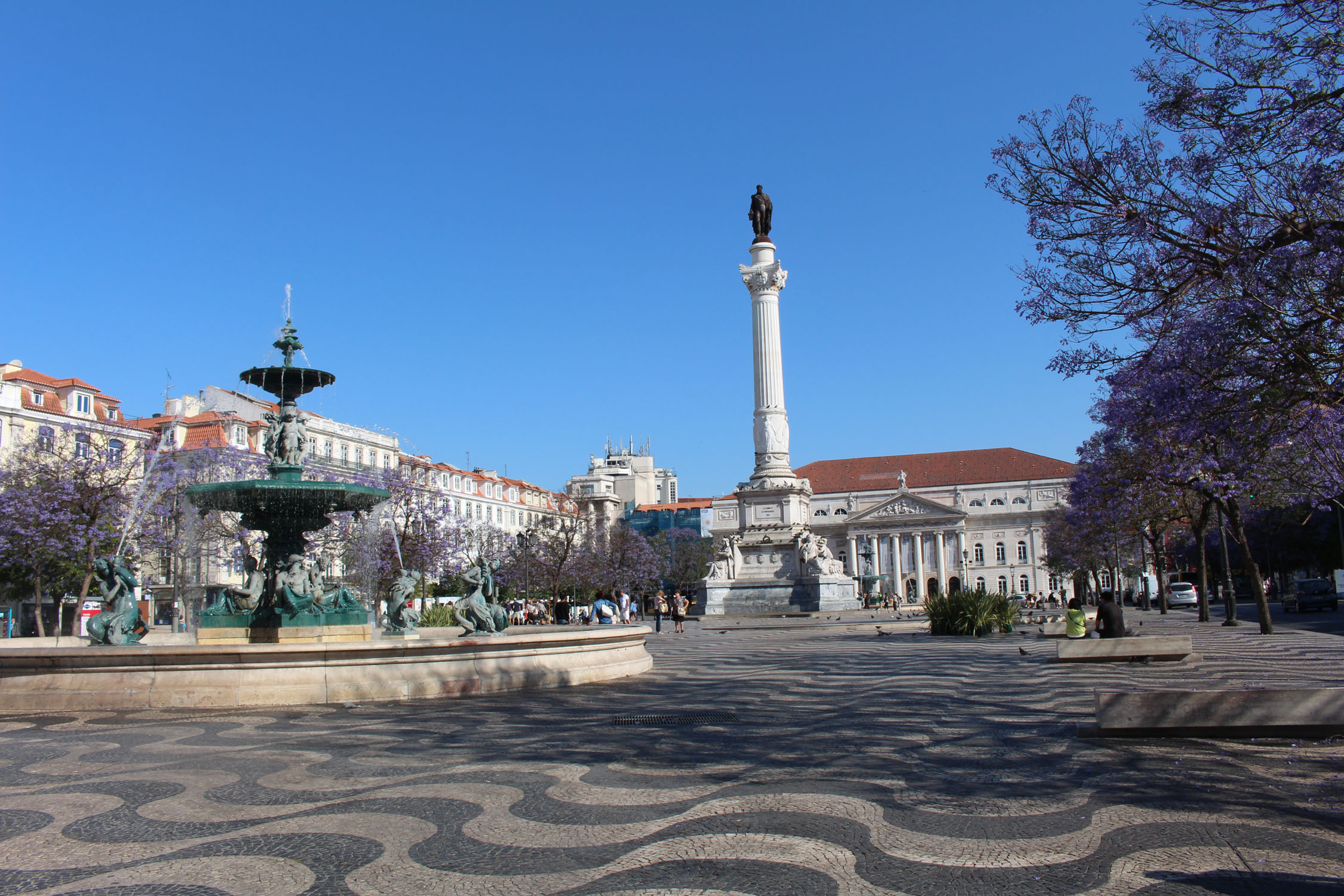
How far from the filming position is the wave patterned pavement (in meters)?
4.57

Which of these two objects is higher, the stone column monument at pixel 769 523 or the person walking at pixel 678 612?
the stone column monument at pixel 769 523

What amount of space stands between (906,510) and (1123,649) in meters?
90.6

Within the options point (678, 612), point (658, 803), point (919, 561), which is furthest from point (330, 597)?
point (919, 561)

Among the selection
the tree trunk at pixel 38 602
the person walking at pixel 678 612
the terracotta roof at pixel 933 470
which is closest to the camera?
the tree trunk at pixel 38 602

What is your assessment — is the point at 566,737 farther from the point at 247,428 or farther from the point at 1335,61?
the point at 247,428

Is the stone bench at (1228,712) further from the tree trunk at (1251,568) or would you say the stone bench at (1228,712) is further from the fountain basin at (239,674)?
the tree trunk at (1251,568)

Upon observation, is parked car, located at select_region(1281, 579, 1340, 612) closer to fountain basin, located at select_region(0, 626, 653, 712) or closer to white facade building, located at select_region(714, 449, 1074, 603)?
fountain basin, located at select_region(0, 626, 653, 712)

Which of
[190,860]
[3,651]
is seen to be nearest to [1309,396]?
[190,860]

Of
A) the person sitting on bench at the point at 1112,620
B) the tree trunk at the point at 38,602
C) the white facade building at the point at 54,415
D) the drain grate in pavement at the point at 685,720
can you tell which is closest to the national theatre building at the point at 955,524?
the white facade building at the point at 54,415

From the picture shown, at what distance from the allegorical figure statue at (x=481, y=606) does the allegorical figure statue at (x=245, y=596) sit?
9.62 feet

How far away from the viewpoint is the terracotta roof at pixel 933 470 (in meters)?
108

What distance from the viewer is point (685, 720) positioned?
9.79 m

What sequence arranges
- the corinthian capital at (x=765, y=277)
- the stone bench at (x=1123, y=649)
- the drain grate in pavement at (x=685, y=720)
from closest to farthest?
the drain grate in pavement at (x=685, y=720)
the stone bench at (x=1123, y=649)
the corinthian capital at (x=765, y=277)


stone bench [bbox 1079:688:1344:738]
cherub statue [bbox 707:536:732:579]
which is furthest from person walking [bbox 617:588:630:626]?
stone bench [bbox 1079:688:1344:738]
